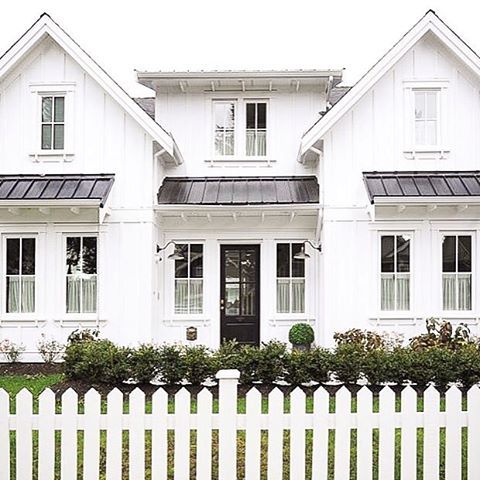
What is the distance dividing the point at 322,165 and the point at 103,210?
4621 millimetres

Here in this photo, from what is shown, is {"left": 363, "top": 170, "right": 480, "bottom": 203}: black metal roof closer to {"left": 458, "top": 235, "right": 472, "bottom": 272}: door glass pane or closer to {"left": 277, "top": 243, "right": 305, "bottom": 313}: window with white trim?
{"left": 458, "top": 235, "right": 472, "bottom": 272}: door glass pane

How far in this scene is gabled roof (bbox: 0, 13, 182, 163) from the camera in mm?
13844

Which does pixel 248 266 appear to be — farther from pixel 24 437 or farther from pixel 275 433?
pixel 24 437

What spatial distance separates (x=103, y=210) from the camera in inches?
520

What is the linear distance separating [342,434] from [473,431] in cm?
98

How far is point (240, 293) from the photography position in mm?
15820

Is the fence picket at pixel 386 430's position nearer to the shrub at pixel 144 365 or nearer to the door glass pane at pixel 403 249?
the shrub at pixel 144 365

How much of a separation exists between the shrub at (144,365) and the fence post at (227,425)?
17.2 feet

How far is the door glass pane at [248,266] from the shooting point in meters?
15.8

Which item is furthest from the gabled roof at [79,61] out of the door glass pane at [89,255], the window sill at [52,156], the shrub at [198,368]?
the shrub at [198,368]

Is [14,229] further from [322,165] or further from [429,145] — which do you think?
[429,145]

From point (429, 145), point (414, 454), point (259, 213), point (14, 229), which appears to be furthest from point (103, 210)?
point (414, 454)

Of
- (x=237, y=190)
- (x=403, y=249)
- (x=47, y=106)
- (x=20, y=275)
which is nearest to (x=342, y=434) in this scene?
(x=403, y=249)

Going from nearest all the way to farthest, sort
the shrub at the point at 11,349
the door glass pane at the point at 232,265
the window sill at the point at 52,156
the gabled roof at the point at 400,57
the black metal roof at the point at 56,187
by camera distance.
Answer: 1. the black metal roof at the point at 56,187
2. the gabled roof at the point at 400,57
3. the shrub at the point at 11,349
4. the window sill at the point at 52,156
5. the door glass pane at the point at 232,265
